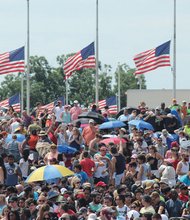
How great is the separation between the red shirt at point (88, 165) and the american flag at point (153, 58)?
17711 millimetres

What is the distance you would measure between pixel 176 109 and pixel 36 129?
7849 mm

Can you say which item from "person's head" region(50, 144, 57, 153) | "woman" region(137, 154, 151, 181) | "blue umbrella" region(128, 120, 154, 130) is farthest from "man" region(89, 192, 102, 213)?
"blue umbrella" region(128, 120, 154, 130)

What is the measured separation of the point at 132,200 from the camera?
27141 mm

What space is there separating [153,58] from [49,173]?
2083 centimetres

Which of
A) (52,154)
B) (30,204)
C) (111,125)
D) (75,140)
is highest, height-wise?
(111,125)

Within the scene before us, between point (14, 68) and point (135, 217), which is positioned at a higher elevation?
point (14, 68)

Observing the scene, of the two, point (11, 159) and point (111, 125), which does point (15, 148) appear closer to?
point (11, 159)

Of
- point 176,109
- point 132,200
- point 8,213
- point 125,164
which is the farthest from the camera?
point 176,109

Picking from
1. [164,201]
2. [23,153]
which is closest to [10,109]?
[23,153]

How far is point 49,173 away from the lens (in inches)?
1172

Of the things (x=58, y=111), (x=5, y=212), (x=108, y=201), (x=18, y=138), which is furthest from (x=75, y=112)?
(x=5, y=212)

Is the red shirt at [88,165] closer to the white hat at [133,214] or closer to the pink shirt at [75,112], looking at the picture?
the white hat at [133,214]

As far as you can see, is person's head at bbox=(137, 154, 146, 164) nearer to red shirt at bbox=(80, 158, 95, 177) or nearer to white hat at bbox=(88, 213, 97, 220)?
red shirt at bbox=(80, 158, 95, 177)

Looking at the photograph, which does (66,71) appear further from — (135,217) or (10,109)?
(135,217)
